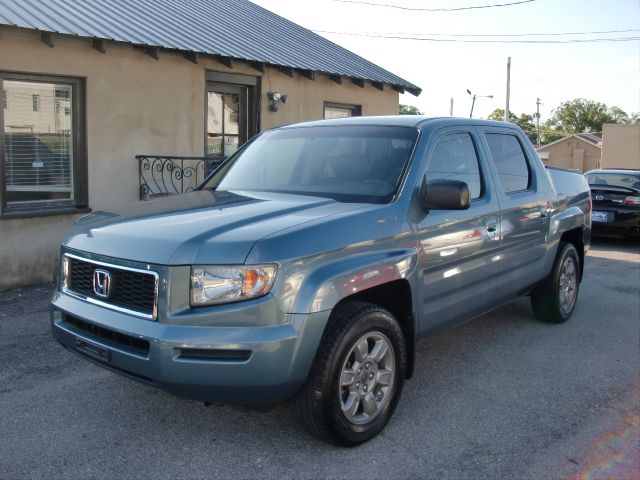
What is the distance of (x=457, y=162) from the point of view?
485 cm

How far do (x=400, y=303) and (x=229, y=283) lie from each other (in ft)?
4.27

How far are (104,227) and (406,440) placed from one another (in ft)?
7.03

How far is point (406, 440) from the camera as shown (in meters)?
3.90

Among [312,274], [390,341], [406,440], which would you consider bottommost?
[406,440]

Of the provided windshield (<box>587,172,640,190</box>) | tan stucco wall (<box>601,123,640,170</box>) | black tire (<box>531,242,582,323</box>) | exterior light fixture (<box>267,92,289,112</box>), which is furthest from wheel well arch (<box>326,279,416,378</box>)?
tan stucco wall (<box>601,123,640,170</box>)

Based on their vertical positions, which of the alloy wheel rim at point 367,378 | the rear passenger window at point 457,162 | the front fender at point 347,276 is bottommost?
the alloy wheel rim at point 367,378

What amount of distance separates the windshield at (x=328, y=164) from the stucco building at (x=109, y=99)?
11.7 ft

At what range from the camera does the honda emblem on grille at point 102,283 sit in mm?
3580

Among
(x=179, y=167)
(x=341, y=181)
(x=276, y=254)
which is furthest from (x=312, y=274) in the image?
(x=179, y=167)

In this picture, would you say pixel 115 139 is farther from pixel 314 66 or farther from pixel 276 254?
pixel 276 254

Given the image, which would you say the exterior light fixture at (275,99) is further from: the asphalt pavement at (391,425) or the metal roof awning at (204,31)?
the asphalt pavement at (391,425)

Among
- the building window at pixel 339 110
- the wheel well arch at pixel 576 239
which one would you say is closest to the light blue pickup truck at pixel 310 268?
the wheel well arch at pixel 576 239

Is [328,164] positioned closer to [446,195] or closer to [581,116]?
[446,195]

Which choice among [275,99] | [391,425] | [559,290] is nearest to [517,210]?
[559,290]
